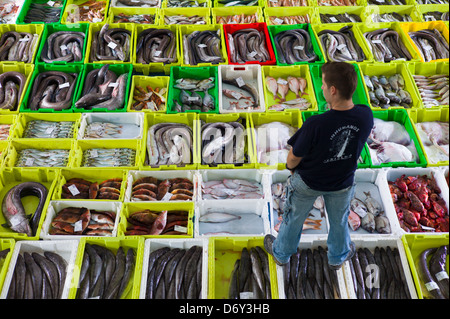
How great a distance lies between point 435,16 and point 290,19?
2133 mm

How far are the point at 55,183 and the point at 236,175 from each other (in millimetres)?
1820

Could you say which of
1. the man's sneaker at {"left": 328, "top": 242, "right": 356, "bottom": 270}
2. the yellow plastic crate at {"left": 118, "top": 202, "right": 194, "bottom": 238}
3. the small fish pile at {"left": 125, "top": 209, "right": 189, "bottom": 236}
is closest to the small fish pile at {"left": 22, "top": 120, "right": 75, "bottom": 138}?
the yellow plastic crate at {"left": 118, "top": 202, "right": 194, "bottom": 238}

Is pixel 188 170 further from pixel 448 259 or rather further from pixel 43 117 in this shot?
pixel 448 259

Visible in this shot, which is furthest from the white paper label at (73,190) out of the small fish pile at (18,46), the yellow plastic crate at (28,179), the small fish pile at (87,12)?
the small fish pile at (87,12)

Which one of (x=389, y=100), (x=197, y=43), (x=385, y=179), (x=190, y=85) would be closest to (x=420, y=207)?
(x=385, y=179)

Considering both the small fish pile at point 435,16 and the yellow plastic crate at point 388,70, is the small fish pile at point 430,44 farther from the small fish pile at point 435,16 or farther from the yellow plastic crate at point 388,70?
the yellow plastic crate at point 388,70

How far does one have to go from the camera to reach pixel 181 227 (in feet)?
12.8

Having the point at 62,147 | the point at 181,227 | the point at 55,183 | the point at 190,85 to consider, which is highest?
the point at 190,85

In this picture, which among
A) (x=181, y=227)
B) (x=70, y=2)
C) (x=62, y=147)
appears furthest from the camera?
(x=70, y=2)

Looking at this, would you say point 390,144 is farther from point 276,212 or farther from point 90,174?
point 90,174

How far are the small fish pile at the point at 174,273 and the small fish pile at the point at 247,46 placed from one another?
9.31 feet

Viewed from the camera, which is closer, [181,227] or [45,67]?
[181,227]

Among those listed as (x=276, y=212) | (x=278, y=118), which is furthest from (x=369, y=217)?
(x=278, y=118)

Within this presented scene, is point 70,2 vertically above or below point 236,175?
above
